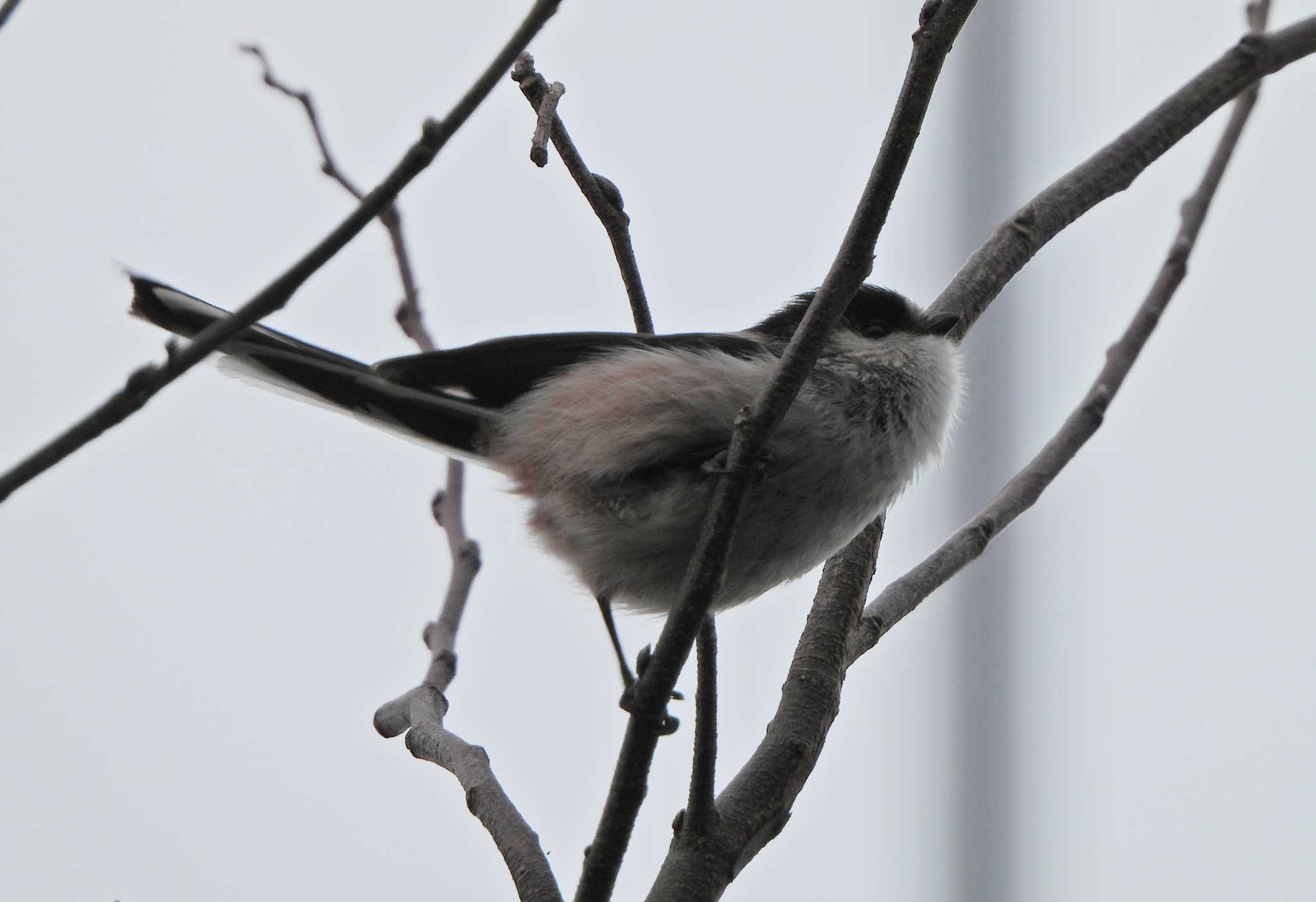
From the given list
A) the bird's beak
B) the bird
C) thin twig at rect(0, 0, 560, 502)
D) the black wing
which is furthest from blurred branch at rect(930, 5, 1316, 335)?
Answer: thin twig at rect(0, 0, 560, 502)

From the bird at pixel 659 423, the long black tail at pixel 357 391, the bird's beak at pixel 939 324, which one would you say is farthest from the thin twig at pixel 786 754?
the long black tail at pixel 357 391

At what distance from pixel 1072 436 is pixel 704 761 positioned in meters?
1.31

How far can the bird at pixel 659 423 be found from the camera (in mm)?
2318

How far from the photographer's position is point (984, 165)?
197 inches

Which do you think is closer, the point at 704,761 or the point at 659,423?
the point at 704,761

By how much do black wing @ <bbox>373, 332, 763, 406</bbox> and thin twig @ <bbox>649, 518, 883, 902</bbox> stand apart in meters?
0.53

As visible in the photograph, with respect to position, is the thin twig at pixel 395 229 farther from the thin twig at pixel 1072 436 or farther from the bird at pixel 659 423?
the thin twig at pixel 1072 436

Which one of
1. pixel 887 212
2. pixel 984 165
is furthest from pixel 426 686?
pixel 984 165

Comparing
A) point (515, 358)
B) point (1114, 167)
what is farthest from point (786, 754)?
point (1114, 167)

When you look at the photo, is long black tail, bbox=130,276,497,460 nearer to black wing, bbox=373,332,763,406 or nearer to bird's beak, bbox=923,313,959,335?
black wing, bbox=373,332,763,406

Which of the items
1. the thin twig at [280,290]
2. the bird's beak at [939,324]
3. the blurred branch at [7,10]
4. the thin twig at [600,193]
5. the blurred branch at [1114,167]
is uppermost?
the blurred branch at [1114,167]

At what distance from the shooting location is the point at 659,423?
92.8 inches

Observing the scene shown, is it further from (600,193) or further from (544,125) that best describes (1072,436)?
(544,125)

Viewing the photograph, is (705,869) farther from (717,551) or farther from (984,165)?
(984,165)
